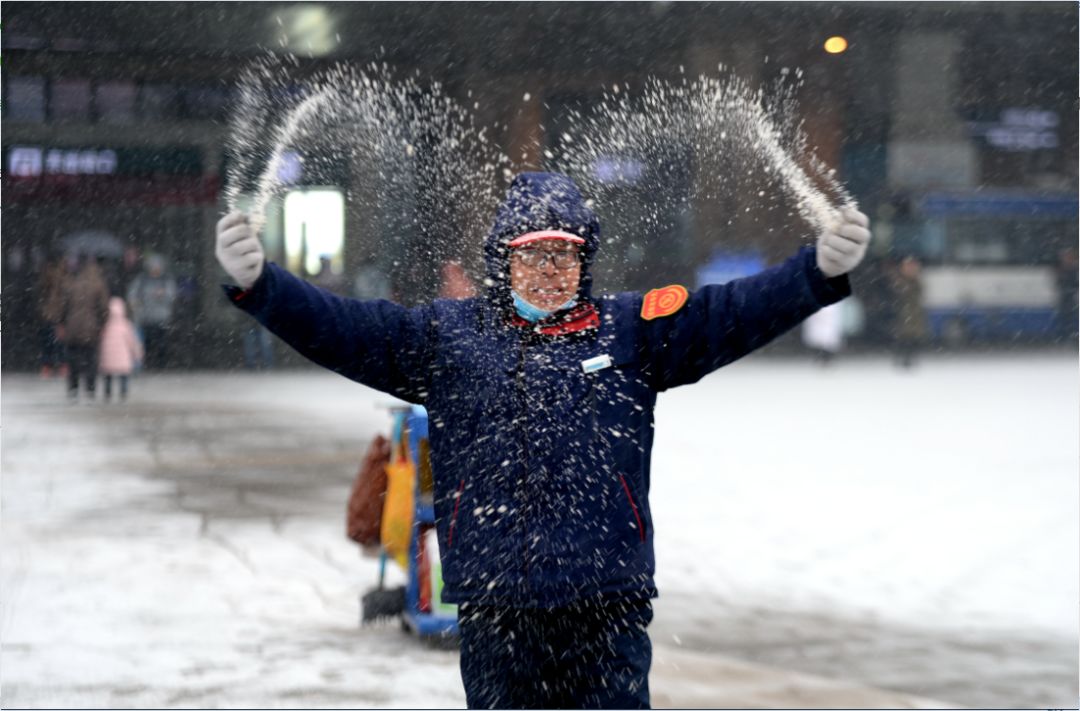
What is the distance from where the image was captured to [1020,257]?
29156mm

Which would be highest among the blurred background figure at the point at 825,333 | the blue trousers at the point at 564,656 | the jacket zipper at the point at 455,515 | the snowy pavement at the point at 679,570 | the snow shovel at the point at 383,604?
the jacket zipper at the point at 455,515

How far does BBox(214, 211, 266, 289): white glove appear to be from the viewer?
2.90m

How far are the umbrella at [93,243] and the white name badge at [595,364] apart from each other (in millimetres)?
24553

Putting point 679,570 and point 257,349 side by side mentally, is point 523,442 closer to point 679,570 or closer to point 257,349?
point 679,570

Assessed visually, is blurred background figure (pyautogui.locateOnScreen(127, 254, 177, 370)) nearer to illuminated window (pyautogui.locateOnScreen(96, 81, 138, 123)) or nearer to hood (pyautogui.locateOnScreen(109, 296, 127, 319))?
illuminated window (pyautogui.locateOnScreen(96, 81, 138, 123))

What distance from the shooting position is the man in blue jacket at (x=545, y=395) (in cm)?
296

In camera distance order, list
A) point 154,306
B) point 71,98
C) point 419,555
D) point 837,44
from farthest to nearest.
Answer: point 837,44, point 71,98, point 154,306, point 419,555

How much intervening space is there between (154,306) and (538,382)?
77.6 feet

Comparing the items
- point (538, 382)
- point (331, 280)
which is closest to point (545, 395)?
point (538, 382)

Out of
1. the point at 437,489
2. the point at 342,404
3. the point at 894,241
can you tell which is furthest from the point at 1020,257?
the point at 437,489

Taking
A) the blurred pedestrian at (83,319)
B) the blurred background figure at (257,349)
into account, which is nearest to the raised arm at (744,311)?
the blurred pedestrian at (83,319)

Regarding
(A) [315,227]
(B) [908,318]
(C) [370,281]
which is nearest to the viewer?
(A) [315,227]

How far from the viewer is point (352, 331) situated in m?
3.09

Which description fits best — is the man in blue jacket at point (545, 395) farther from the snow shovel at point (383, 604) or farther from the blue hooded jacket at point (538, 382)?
the snow shovel at point (383, 604)
